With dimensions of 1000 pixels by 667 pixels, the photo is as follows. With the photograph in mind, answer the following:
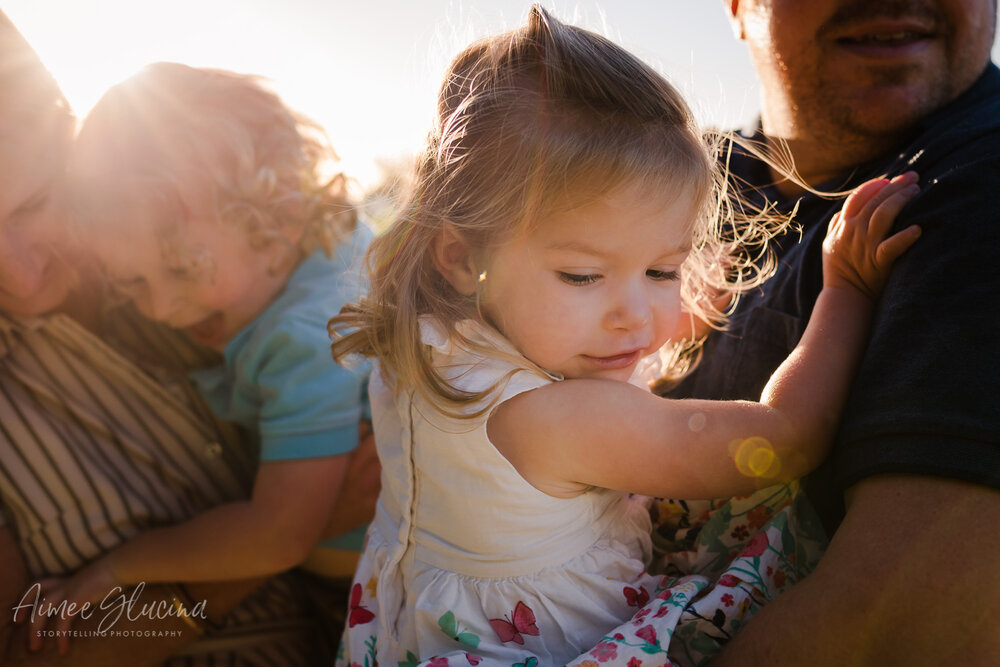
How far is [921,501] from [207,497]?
6.26 feet

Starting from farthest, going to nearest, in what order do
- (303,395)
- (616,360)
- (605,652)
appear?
1. (303,395)
2. (616,360)
3. (605,652)

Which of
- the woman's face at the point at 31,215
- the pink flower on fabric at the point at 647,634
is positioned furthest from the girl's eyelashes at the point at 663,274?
the woman's face at the point at 31,215

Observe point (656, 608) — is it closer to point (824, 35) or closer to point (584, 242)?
point (584, 242)

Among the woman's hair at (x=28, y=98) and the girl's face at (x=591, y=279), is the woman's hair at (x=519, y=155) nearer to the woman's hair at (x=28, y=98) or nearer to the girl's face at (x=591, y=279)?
the girl's face at (x=591, y=279)

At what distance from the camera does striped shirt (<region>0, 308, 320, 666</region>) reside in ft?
6.54

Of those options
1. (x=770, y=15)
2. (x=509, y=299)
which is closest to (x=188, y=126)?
(x=509, y=299)

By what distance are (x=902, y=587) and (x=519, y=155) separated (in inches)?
38.2

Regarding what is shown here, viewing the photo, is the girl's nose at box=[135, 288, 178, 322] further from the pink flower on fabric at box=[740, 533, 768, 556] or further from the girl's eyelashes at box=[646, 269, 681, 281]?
the pink flower on fabric at box=[740, 533, 768, 556]

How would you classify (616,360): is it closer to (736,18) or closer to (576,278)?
(576,278)

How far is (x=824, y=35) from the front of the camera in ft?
6.15

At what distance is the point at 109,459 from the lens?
2074 mm

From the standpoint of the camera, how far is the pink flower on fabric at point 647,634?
1289mm

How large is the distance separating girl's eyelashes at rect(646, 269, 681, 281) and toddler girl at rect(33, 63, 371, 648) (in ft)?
3.00

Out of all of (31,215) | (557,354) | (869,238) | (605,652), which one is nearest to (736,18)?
(869,238)
